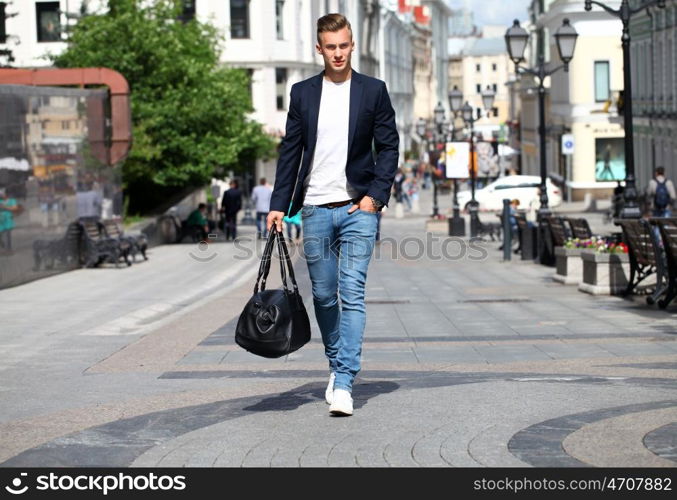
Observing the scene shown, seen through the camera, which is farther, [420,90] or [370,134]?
[420,90]

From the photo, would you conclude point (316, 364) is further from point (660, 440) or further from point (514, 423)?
point (660, 440)

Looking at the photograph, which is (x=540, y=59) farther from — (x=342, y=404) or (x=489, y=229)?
(x=342, y=404)

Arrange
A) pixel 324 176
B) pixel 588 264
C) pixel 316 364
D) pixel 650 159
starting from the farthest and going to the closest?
pixel 650 159 < pixel 588 264 < pixel 316 364 < pixel 324 176

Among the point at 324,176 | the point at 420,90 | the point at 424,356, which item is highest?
the point at 420,90

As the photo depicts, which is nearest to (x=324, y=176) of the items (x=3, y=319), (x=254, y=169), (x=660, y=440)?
(x=660, y=440)

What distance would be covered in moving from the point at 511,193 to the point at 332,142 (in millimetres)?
49508

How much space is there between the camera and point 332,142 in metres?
7.21

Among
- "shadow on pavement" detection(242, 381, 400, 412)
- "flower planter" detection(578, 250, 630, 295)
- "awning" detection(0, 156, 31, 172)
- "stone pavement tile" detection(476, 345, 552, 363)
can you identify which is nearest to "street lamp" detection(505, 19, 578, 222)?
"flower planter" detection(578, 250, 630, 295)

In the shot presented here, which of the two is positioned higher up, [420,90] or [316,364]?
[420,90]

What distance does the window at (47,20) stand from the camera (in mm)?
66000

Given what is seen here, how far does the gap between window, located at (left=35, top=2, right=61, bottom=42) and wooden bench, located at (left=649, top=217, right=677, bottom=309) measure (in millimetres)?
54963

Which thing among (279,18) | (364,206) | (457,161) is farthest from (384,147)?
(279,18)

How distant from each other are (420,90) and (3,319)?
457 ft

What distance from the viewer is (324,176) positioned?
7.21m
